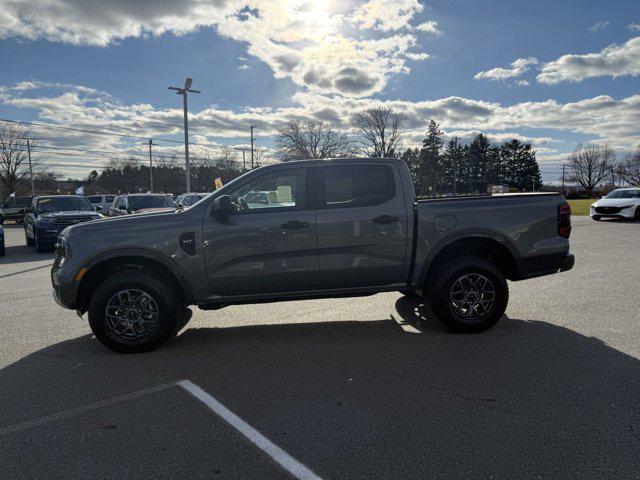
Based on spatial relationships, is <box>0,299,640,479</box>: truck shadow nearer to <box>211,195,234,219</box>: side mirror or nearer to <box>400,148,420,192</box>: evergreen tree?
<box>211,195,234,219</box>: side mirror

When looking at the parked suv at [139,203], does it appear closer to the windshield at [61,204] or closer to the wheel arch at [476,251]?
the windshield at [61,204]

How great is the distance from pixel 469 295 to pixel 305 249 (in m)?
1.89

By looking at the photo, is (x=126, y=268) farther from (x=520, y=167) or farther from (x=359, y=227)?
(x=520, y=167)

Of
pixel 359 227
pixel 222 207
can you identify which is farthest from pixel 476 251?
pixel 222 207

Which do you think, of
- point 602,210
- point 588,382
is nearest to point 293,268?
point 588,382

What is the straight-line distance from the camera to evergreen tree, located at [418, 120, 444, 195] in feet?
293

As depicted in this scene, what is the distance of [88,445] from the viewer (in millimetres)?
2799

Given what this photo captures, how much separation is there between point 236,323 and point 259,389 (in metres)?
2.02

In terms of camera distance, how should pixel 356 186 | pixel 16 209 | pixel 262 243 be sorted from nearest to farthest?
1. pixel 262 243
2. pixel 356 186
3. pixel 16 209

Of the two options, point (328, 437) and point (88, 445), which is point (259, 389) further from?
point (88, 445)

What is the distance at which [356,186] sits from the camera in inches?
189

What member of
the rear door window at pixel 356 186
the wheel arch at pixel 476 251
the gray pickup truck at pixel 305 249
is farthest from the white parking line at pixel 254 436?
the wheel arch at pixel 476 251

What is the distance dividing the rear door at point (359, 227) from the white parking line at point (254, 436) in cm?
175

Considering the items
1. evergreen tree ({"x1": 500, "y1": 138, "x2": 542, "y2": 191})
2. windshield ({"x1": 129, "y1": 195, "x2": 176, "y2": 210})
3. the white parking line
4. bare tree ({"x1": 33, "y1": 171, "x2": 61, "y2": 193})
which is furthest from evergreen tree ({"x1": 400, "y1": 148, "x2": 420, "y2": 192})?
the white parking line
